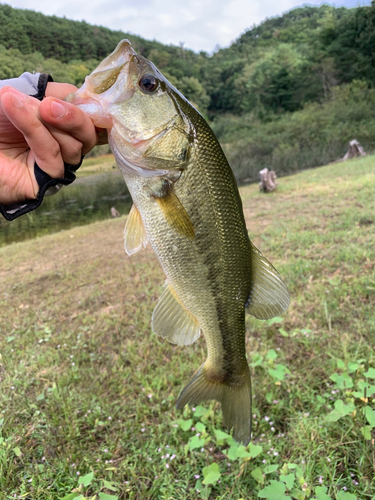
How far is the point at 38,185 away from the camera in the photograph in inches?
56.0

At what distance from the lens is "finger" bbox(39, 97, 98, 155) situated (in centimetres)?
118

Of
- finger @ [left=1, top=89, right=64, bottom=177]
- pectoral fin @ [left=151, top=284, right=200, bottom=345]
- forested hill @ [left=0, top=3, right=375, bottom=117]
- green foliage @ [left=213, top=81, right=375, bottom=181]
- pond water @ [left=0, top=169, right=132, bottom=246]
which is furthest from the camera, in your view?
forested hill @ [left=0, top=3, right=375, bottom=117]

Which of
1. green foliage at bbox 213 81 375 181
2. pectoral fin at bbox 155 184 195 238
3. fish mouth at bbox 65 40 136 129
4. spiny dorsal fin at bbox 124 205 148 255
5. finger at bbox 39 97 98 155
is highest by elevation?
green foliage at bbox 213 81 375 181

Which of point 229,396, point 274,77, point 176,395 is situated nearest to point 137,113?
point 229,396

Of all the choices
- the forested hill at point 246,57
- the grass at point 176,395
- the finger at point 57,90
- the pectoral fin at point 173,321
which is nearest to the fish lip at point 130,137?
the finger at point 57,90

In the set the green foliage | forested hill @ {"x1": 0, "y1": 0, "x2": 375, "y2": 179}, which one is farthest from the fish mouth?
forested hill @ {"x1": 0, "y1": 0, "x2": 375, "y2": 179}

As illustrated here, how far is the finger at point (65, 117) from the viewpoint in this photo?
1.18m

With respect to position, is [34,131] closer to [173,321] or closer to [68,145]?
[68,145]

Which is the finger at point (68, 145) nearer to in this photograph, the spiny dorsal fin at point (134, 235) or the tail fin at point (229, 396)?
the spiny dorsal fin at point (134, 235)

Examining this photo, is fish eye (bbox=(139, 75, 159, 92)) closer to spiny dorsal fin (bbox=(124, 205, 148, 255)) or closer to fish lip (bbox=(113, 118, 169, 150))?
fish lip (bbox=(113, 118, 169, 150))

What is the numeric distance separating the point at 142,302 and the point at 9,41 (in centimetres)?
4272

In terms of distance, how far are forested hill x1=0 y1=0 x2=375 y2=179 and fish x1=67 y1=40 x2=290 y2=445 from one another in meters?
20.9

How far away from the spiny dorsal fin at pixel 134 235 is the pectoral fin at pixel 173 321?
0.25m

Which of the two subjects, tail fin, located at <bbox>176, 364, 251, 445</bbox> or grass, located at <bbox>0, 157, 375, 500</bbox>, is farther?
grass, located at <bbox>0, 157, 375, 500</bbox>
